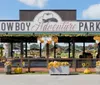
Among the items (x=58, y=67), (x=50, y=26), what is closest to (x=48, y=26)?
(x=50, y=26)

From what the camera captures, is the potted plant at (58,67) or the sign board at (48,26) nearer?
the potted plant at (58,67)

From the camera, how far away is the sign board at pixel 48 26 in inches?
1300

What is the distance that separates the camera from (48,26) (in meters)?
33.4

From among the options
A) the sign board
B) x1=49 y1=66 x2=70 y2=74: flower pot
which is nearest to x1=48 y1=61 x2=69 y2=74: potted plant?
x1=49 y1=66 x2=70 y2=74: flower pot

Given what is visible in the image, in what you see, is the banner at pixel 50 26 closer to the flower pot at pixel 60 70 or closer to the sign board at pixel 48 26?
the sign board at pixel 48 26

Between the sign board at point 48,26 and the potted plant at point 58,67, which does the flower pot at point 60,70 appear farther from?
the sign board at point 48,26

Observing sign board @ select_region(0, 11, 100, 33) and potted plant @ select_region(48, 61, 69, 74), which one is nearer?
potted plant @ select_region(48, 61, 69, 74)

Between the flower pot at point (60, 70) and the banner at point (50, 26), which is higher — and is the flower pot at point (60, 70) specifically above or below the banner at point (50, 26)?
below

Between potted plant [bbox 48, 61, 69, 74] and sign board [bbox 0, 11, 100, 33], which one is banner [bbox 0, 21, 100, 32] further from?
potted plant [bbox 48, 61, 69, 74]

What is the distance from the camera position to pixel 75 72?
87.9ft

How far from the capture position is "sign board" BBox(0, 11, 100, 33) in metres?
33.0

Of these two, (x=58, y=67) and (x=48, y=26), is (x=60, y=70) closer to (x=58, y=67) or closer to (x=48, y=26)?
(x=58, y=67)

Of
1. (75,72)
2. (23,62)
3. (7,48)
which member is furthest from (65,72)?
(7,48)

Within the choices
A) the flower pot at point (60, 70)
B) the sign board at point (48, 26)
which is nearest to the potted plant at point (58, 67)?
the flower pot at point (60, 70)
